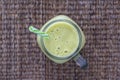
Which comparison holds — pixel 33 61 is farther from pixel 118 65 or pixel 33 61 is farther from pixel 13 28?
pixel 118 65

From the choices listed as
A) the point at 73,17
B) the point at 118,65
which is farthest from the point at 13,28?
the point at 118,65

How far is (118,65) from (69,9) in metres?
0.17

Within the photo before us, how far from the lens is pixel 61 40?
2.86 feet

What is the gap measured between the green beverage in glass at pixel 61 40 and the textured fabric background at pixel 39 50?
0.06m

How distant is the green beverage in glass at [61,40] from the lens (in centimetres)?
87

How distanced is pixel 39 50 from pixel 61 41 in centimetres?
9

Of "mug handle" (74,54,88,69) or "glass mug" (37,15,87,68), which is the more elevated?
"glass mug" (37,15,87,68)

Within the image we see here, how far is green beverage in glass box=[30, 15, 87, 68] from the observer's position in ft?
2.86

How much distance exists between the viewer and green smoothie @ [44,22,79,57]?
87cm

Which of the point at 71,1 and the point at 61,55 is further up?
the point at 71,1

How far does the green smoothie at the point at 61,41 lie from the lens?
0.87m

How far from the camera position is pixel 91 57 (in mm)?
939

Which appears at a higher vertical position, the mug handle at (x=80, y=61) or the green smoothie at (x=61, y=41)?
the green smoothie at (x=61, y=41)

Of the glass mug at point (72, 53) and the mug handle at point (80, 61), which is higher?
the glass mug at point (72, 53)
